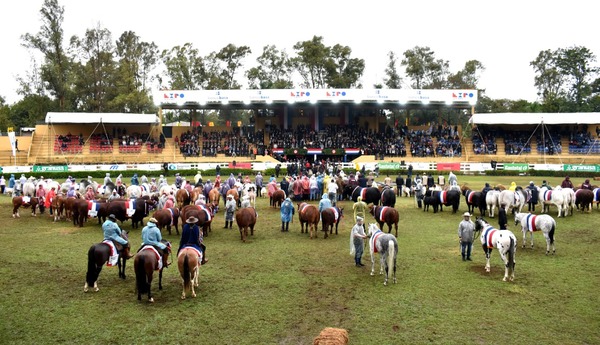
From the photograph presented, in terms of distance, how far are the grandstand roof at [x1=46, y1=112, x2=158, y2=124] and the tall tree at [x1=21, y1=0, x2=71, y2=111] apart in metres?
15.5

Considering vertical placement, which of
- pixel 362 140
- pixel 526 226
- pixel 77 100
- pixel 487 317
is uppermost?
pixel 77 100

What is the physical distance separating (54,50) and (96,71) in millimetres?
5958

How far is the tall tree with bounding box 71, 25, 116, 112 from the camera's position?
6259 cm

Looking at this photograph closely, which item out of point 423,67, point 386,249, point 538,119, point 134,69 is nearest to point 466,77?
point 423,67

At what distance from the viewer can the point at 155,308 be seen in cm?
973

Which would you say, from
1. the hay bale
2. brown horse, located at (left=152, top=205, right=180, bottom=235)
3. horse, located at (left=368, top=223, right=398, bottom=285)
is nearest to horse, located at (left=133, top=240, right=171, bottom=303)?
the hay bale

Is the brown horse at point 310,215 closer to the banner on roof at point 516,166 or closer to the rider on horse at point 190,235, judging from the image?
the rider on horse at point 190,235

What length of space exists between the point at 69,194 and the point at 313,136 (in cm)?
3124

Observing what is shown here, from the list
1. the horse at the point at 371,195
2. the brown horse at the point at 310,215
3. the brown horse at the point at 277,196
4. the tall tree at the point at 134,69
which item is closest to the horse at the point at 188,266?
the brown horse at the point at 310,215

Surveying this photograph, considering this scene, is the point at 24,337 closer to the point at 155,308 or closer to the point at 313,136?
the point at 155,308

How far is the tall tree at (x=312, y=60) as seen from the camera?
6391 centimetres

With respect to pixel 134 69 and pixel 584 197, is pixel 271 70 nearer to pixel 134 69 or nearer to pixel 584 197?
pixel 134 69

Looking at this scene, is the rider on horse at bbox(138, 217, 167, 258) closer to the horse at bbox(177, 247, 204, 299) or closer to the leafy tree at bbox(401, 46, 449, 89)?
the horse at bbox(177, 247, 204, 299)

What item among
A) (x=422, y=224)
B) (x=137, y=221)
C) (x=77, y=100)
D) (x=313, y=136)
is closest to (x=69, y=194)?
(x=137, y=221)
